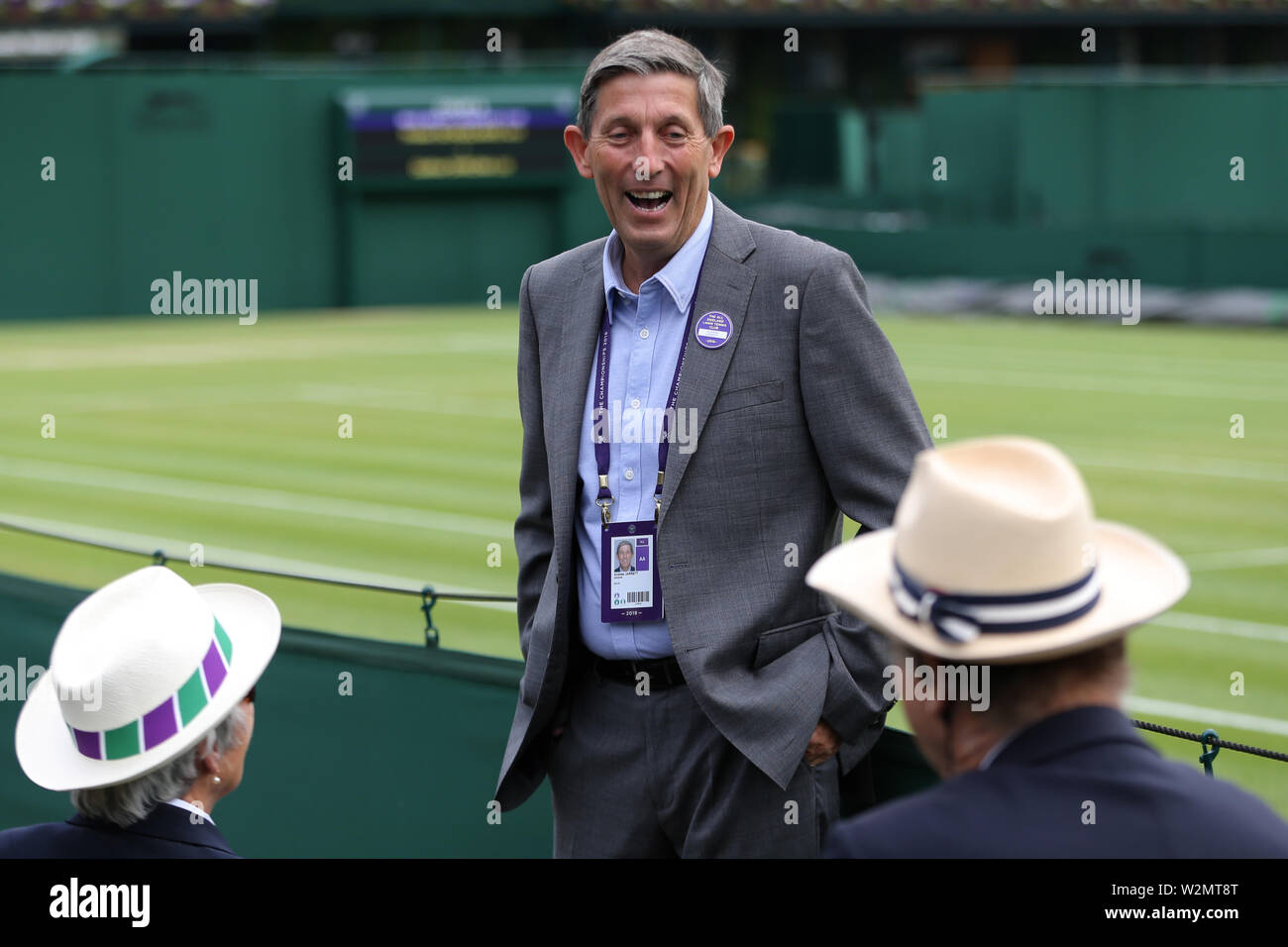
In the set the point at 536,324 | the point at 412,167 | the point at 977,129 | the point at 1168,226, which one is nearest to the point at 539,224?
the point at 412,167

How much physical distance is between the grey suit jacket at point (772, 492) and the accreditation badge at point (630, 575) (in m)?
0.06

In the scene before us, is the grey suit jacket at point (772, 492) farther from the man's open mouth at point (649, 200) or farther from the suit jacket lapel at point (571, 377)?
the man's open mouth at point (649, 200)

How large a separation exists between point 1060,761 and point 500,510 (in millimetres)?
11285

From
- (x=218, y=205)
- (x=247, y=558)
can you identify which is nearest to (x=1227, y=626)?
(x=247, y=558)

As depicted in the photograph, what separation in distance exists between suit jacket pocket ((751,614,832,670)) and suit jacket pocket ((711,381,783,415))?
450 millimetres

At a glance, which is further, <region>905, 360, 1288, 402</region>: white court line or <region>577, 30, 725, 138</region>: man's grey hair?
<region>905, 360, 1288, 402</region>: white court line

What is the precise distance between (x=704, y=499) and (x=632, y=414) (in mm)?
240

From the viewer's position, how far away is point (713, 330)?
3.68 meters

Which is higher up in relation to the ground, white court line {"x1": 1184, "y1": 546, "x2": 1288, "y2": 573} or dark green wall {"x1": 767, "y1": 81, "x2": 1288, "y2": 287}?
dark green wall {"x1": 767, "y1": 81, "x2": 1288, "y2": 287}

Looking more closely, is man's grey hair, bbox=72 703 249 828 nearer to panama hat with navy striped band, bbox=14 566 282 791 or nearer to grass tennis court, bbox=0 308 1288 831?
panama hat with navy striped band, bbox=14 566 282 791

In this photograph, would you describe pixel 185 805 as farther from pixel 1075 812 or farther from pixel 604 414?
pixel 1075 812

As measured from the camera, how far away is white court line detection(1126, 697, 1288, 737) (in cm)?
785

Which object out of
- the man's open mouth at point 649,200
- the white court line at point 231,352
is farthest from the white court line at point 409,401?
the man's open mouth at point 649,200

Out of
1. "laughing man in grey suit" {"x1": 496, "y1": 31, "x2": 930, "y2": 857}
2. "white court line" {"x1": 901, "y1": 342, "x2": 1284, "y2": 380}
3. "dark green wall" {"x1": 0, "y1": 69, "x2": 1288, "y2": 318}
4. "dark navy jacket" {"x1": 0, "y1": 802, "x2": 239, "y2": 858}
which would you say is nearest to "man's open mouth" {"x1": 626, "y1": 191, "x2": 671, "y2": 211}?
"laughing man in grey suit" {"x1": 496, "y1": 31, "x2": 930, "y2": 857}
